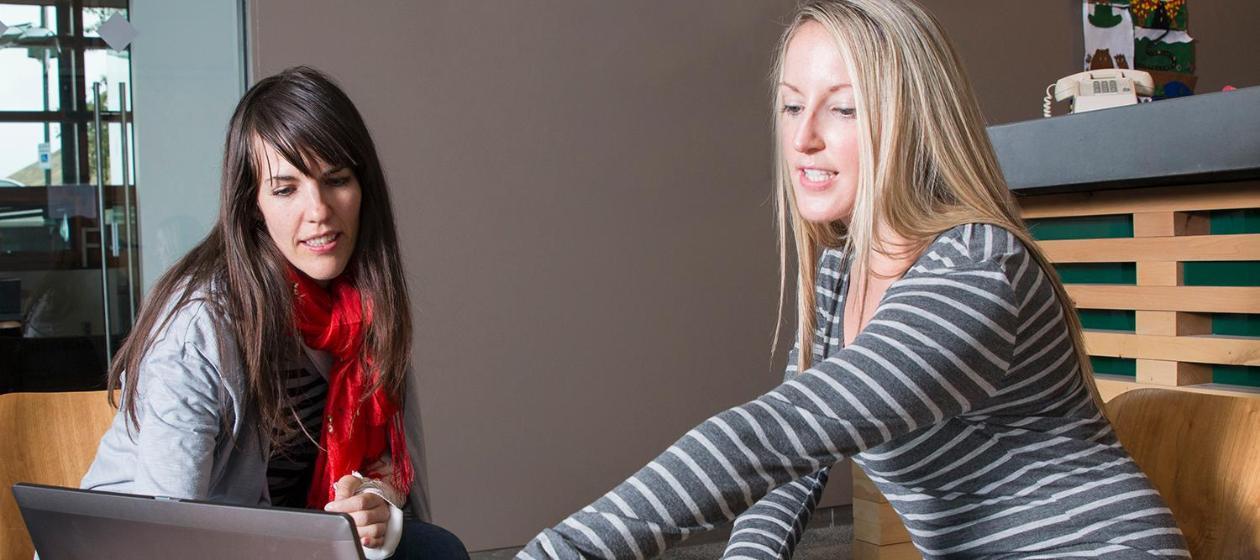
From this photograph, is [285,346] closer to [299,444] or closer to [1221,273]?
[299,444]

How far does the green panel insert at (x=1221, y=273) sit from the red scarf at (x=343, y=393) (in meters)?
1.26

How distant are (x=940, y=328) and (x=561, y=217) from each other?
2.77 metres

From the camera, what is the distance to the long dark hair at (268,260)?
1.50 metres

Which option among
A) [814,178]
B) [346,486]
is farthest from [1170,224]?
[346,486]

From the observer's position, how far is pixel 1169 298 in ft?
6.02

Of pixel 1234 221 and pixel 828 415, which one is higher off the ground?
pixel 1234 221

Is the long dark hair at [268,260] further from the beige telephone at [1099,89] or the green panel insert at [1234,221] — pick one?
the beige telephone at [1099,89]

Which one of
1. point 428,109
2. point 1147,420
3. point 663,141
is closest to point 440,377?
point 428,109

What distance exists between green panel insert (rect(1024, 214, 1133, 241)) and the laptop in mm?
1504

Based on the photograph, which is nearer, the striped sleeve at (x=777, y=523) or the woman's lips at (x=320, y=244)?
the striped sleeve at (x=777, y=523)

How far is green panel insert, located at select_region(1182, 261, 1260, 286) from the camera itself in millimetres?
1734

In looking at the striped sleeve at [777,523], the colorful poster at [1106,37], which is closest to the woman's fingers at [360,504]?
the striped sleeve at [777,523]

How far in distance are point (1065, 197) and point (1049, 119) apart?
0.62 ft

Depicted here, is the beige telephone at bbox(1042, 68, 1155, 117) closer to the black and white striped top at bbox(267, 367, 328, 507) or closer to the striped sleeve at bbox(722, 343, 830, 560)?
the striped sleeve at bbox(722, 343, 830, 560)
